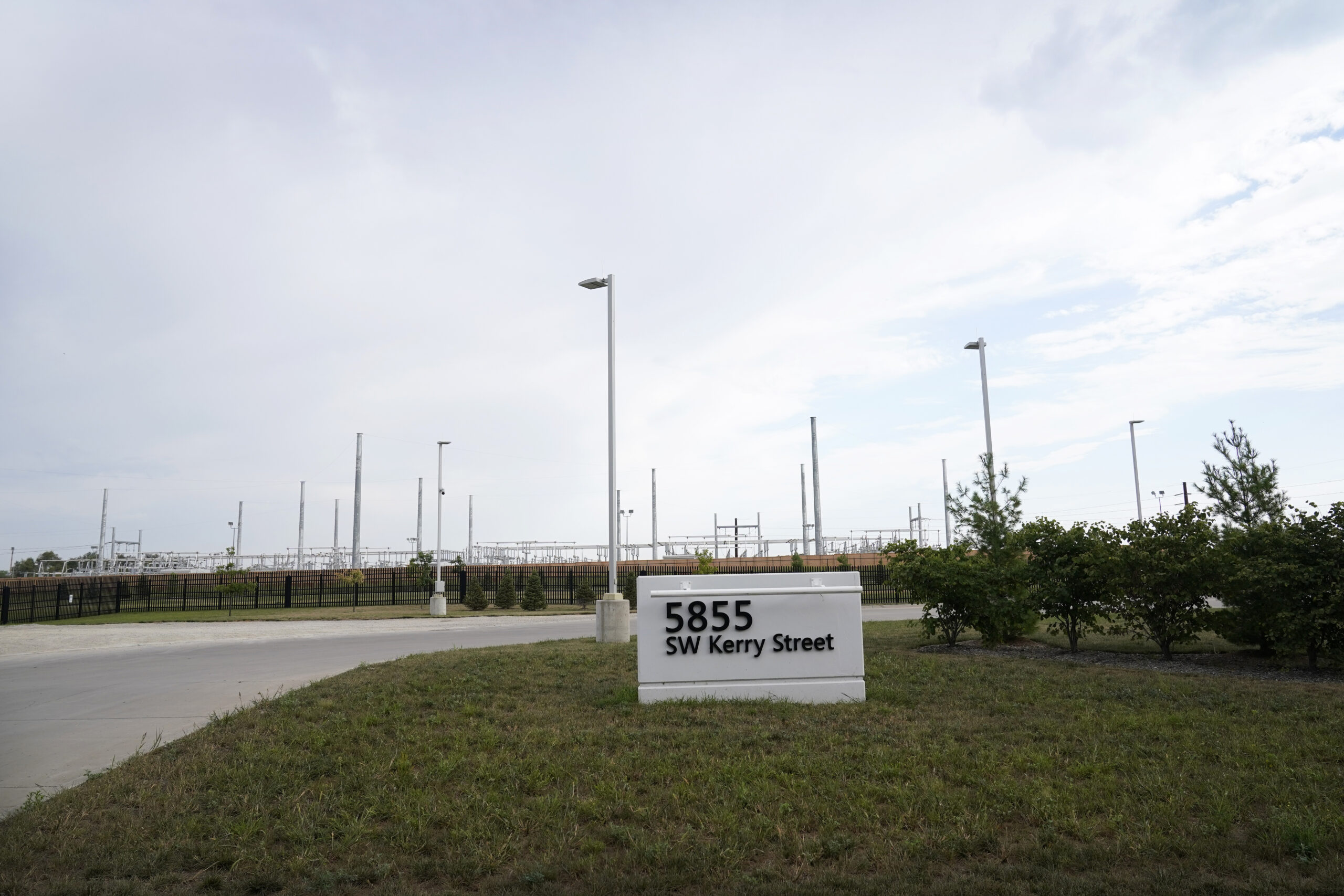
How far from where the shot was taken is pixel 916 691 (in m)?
8.88

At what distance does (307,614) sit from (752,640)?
27.2m

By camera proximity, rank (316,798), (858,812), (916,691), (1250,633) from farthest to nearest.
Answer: (1250,633)
(916,691)
(316,798)
(858,812)

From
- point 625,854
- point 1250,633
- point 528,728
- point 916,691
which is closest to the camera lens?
point 625,854

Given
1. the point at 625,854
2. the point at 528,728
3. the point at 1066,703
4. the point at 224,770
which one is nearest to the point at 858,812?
the point at 625,854

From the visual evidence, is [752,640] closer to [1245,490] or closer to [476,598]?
[1245,490]

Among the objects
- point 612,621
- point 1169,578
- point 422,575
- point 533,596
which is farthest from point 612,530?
point 422,575

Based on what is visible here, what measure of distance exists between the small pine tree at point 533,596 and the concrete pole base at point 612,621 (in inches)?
806

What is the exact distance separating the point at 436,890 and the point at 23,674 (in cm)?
1273

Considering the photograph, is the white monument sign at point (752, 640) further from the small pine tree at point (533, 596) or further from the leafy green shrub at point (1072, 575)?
the small pine tree at point (533, 596)

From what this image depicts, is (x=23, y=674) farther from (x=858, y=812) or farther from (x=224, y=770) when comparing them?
(x=858, y=812)

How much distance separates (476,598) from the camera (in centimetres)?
3638

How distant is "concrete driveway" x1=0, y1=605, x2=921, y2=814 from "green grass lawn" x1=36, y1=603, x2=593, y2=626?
2492 mm

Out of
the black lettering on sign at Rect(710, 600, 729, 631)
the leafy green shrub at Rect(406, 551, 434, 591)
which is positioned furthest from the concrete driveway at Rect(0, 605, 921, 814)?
the leafy green shrub at Rect(406, 551, 434, 591)

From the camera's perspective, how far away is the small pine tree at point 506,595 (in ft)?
120
